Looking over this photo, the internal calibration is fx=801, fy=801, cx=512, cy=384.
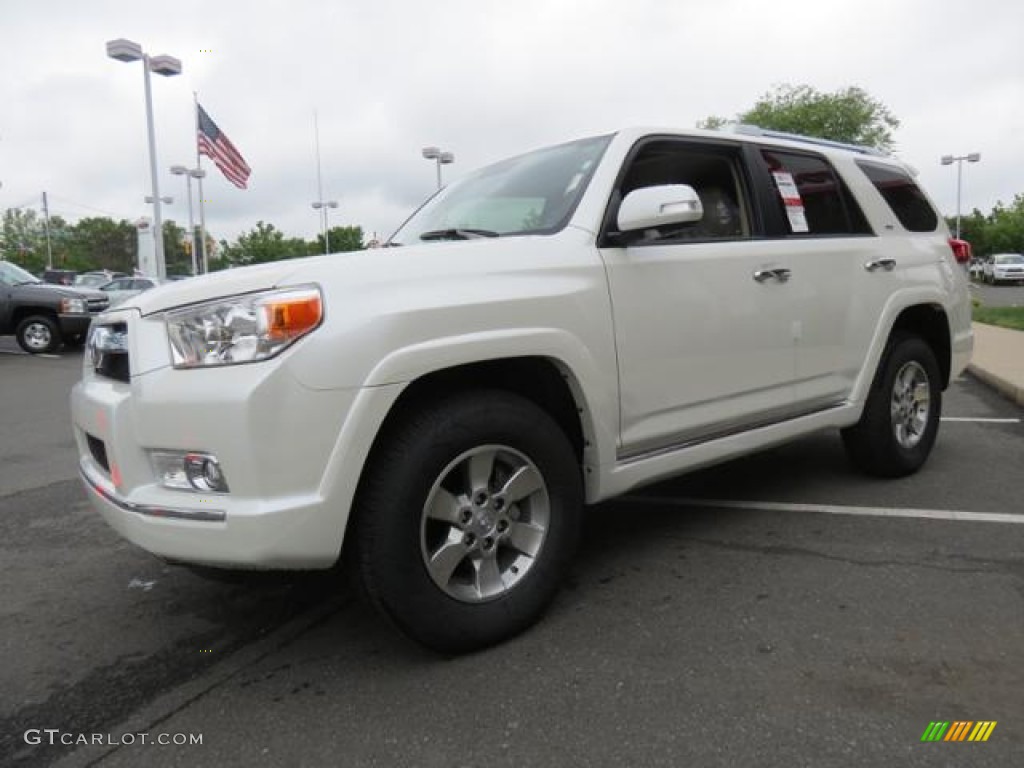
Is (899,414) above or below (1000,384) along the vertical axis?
above

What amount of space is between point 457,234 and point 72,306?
14.0m

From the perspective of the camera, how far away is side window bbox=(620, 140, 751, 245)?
3408mm

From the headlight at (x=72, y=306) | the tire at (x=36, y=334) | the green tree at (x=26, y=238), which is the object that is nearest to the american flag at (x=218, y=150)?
the headlight at (x=72, y=306)

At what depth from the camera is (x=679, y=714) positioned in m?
2.23

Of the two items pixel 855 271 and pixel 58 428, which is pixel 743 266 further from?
pixel 58 428

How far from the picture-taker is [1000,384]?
794 cm

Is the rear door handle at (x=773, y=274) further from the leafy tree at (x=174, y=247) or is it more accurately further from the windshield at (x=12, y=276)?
the leafy tree at (x=174, y=247)

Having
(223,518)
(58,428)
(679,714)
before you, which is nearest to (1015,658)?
(679,714)

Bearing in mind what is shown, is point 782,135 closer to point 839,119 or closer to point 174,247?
point 839,119

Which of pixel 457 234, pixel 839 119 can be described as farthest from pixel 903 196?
pixel 839 119

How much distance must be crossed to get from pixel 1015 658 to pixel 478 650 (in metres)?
1.68

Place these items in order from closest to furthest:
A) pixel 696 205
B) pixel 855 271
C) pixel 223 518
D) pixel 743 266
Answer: pixel 223 518 → pixel 696 205 → pixel 743 266 → pixel 855 271

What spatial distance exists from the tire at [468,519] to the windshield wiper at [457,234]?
780mm

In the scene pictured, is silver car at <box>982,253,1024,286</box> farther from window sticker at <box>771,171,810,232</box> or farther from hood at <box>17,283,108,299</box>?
window sticker at <box>771,171,810,232</box>
